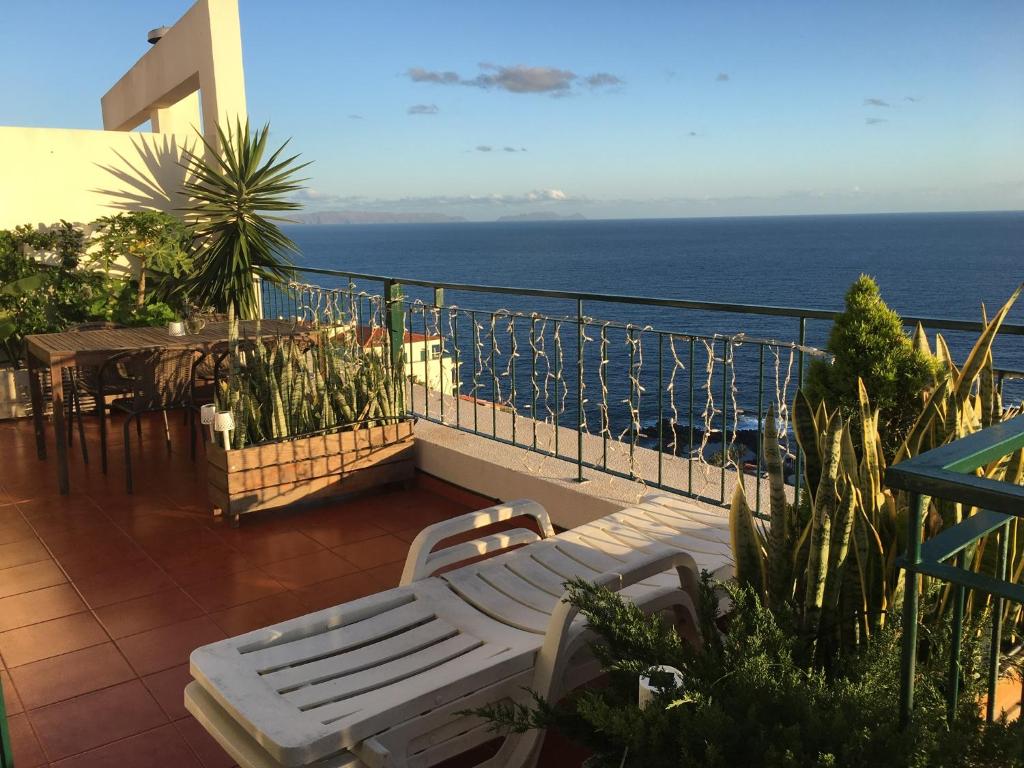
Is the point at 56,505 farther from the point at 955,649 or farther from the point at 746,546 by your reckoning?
the point at 955,649

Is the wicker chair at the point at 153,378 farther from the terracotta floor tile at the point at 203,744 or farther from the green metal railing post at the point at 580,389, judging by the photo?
the terracotta floor tile at the point at 203,744

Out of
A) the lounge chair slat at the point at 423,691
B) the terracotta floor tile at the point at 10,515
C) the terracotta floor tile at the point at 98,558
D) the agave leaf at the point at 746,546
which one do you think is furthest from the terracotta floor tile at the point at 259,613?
the agave leaf at the point at 746,546

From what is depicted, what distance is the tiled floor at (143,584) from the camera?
2600 mm

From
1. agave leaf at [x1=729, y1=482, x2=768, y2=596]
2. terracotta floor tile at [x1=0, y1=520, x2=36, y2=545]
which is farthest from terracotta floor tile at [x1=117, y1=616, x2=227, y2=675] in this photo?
agave leaf at [x1=729, y1=482, x2=768, y2=596]

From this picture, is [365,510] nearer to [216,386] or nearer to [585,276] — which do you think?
[216,386]

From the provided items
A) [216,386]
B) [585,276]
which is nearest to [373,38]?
[216,386]

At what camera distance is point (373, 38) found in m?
28.8

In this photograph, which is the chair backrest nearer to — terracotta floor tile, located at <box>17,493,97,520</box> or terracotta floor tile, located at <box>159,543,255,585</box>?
terracotta floor tile, located at <box>17,493,97,520</box>

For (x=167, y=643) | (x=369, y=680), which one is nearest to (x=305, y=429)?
(x=167, y=643)

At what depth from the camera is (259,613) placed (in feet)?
11.1

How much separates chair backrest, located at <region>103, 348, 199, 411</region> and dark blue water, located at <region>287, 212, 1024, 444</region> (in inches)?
625

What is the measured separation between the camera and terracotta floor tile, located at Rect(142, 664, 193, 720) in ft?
8.82

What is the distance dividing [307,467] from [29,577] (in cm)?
135

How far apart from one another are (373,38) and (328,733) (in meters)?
29.9
